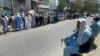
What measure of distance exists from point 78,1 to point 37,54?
98.4 m

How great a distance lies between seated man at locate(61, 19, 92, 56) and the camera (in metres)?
6.67

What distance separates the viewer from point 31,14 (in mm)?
30031

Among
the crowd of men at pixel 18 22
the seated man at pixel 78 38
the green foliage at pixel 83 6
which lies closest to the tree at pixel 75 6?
the green foliage at pixel 83 6

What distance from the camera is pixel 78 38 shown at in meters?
6.83

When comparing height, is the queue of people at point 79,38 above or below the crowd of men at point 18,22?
above

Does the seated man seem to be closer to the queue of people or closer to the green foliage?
the queue of people

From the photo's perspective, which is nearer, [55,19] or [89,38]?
[89,38]

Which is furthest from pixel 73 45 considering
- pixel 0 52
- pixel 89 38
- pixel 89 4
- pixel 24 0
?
pixel 89 4

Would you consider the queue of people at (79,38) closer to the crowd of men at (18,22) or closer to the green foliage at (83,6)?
the crowd of men at (18,22)

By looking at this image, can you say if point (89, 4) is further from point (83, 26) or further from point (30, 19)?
point (83, 26)

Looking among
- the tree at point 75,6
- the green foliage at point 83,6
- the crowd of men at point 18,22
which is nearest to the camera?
the crowd of men at point 18,22

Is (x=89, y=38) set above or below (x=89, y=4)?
above

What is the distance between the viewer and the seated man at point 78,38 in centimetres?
667

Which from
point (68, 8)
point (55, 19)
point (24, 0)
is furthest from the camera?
point (68, 8)
